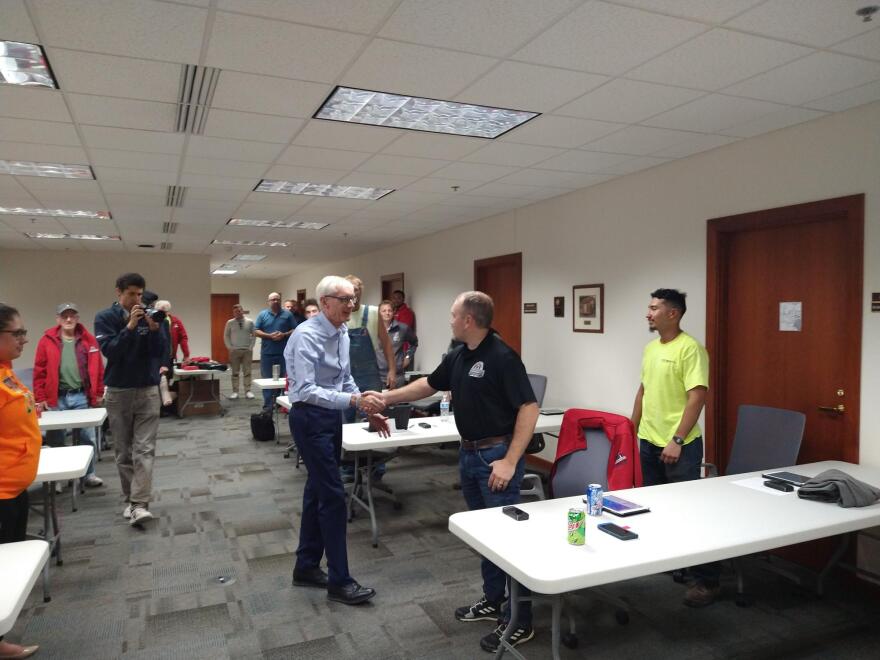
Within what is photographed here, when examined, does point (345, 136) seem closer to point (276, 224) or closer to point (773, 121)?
point (773, 121)

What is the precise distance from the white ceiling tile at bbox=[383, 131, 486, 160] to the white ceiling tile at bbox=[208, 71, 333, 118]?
741mm

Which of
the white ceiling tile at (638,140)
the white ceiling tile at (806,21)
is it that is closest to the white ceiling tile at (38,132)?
the white ceiling tile at (638,140)

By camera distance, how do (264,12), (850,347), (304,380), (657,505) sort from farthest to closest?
(850,347)
(304,380)
(657,505)
(264,12)

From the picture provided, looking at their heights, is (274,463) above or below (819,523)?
below

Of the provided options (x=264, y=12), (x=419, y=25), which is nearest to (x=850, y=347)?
(x=419, y=25)

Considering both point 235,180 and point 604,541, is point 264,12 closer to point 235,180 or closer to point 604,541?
point 604,541

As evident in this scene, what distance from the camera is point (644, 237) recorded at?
182 inches

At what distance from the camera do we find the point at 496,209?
636 cm

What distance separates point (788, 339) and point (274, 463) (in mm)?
4586

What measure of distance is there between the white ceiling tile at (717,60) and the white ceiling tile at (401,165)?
1926 mm

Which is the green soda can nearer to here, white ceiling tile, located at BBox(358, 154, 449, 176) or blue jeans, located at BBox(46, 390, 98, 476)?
white ceiling tile, located at BBox(358, 154, 449, 176)

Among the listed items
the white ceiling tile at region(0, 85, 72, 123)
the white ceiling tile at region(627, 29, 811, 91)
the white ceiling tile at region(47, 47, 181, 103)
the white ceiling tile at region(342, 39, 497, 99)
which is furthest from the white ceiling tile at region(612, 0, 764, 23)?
the white ceiling tile at region(0, 85, 72, 123)

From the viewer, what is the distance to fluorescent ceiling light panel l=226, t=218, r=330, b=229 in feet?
23.9

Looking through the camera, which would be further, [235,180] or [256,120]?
[235,180]
